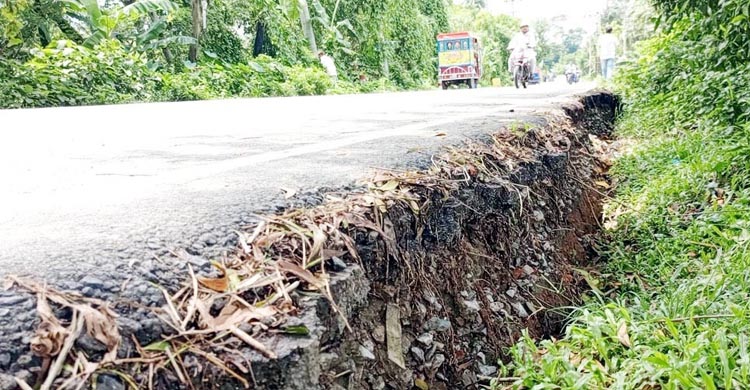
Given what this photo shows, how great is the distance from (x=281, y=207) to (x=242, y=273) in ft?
1.50

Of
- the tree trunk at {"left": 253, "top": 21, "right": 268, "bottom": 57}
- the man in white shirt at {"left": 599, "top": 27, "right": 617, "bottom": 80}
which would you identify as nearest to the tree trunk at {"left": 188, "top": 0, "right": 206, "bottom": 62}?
the tree trunk at {"left": 253, "top": 21, "right": 268, "bottom": 57}

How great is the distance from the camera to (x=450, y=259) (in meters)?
2.28

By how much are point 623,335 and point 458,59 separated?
21460 mm

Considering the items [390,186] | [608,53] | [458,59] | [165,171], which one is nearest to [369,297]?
[390,186]

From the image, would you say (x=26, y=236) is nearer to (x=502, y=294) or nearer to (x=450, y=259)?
(x=450, y=259)

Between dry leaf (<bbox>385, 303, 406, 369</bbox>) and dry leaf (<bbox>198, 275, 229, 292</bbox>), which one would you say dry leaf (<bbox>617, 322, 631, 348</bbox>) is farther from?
dry leaf (<bbox>198, 275, 229, 292</bbox>)

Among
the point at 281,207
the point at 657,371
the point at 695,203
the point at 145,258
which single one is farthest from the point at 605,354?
the point at 695,203

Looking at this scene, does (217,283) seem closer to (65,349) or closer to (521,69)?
(65,349)

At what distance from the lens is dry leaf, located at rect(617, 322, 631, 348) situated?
2.08 m

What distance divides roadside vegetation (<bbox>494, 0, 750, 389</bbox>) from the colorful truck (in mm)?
15955

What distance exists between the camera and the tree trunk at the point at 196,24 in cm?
1346

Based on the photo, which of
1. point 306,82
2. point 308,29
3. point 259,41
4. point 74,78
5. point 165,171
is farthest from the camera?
point 259,41

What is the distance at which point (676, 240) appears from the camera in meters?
3.35

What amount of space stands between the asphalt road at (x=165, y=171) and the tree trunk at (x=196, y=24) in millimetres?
8955
